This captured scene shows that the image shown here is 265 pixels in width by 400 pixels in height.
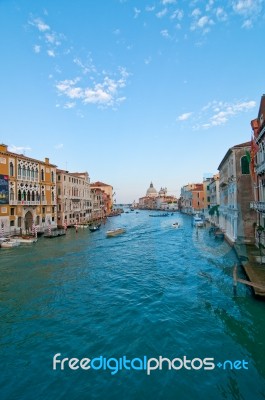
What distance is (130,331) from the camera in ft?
34.7

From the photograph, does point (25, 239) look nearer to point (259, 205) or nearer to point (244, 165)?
point (244, 165)

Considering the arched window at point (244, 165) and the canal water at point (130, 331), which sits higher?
the arched window at point (244, 165)

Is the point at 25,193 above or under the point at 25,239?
above

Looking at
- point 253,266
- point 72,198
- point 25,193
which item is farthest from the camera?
point 72,198

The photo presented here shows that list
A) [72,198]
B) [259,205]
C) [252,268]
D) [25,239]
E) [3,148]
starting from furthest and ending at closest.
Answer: [72,198], [3,148], [25,239], [259,205], [252,268]

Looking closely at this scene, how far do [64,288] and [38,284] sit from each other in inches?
80.3

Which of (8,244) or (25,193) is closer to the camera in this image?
(8,244)

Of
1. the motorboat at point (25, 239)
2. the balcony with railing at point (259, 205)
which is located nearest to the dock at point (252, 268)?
the balcony with railing at point (259, 205)

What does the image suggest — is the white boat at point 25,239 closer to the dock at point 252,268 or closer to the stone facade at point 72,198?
the stone facade at point 72,198

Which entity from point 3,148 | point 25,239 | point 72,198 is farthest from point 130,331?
point 72,198

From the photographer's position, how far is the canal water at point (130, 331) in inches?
294

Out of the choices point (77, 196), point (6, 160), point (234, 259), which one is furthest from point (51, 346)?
point (77, 196)

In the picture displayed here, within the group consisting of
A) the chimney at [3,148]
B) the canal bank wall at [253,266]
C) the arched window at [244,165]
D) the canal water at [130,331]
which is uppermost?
the chimney at [3,148]

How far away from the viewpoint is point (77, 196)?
60906mm
